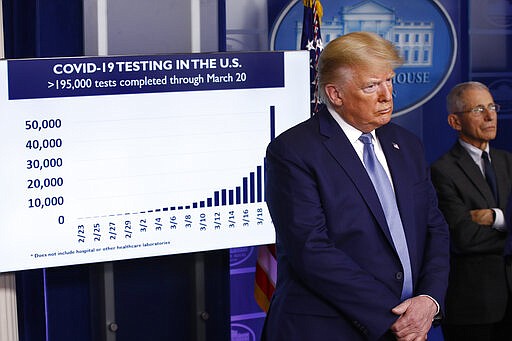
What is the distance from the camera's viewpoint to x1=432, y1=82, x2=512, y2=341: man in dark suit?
396cm

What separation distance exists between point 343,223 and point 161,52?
4.59ft

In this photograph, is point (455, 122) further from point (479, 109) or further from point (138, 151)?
point (138, 151)

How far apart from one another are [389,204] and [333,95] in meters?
0.35

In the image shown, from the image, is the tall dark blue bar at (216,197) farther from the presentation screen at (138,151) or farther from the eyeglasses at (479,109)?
the eyeglasses at (479,109)

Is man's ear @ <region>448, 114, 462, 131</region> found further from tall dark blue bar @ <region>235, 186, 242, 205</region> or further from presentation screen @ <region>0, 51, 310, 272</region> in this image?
tall dark blue bar @ <region>235, 186, 242, 205</region>

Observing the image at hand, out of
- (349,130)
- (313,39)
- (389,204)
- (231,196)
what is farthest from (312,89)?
(389,204)

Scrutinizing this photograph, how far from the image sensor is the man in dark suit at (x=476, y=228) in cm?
396

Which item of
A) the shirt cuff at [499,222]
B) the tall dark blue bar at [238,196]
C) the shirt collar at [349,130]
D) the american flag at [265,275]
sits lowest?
the american flag at [265,275]

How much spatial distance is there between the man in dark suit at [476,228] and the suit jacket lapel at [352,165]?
1.36 meters

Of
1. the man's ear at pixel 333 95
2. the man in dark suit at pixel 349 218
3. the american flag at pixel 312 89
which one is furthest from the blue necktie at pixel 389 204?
the american flag at pixel 312 89

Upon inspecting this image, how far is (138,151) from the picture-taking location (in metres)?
3.50

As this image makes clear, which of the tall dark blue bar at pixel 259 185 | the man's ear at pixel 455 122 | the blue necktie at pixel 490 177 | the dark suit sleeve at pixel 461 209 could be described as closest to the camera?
the tall dark blue bar at pixel 259 185

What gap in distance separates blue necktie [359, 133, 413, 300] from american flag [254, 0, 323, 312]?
1.19 metres

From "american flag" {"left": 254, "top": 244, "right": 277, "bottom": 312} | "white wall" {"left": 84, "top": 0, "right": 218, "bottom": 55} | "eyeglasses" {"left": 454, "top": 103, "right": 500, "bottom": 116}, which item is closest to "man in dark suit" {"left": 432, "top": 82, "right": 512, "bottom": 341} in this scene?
"eyeglasses" {"left": 454, "top": 103, "right": 500, "bottom": 116}
